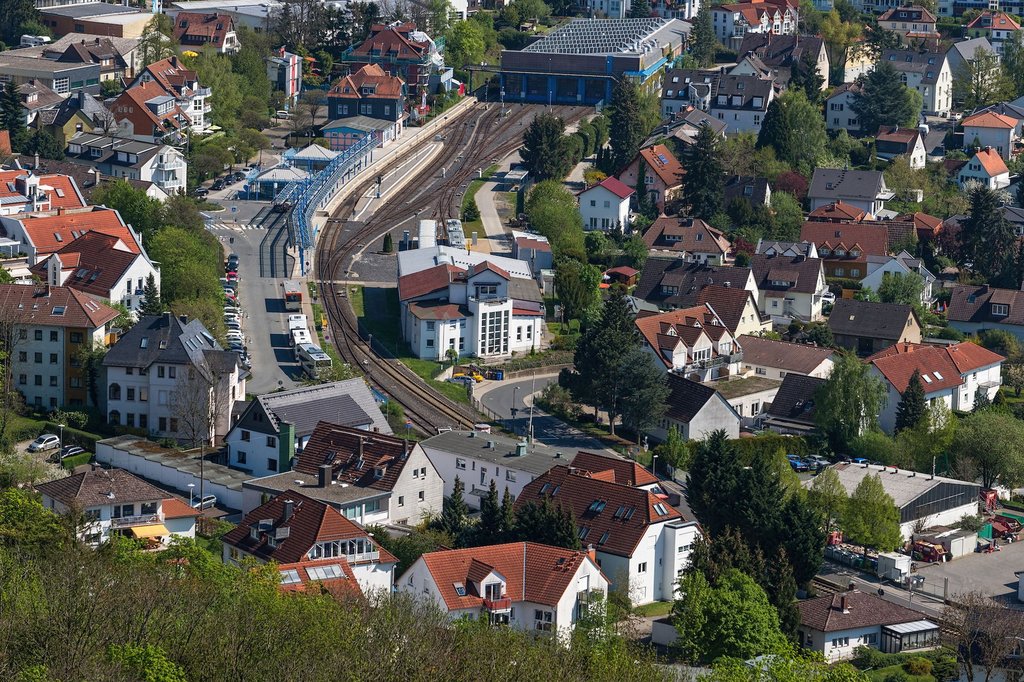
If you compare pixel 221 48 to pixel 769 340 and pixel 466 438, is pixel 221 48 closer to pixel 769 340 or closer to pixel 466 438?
pixel 769 340

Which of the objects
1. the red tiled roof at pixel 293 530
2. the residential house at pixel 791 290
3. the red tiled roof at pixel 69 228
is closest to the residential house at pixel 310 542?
the red tiled roof at pixel 293 530

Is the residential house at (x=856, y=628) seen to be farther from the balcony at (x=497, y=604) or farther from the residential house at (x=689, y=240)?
the residential house at (x=689, y=240)

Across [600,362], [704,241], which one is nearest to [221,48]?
[704,241]

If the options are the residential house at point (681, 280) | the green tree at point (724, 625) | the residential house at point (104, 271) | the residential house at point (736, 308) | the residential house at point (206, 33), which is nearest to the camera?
the green tree at point (724, 625)

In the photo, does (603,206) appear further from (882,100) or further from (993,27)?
(993,27)

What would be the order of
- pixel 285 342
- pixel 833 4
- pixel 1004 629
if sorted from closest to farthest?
pixel 1004 629
pixel 285 342
pixel 833 4

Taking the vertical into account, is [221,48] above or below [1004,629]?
above
